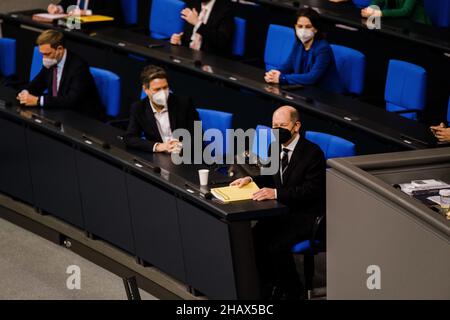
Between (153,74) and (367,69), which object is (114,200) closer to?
(153,74)

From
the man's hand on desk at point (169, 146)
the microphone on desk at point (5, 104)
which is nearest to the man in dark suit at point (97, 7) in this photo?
the microphone on desk at point (5, 104)

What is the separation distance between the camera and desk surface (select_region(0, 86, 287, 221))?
17.0ft

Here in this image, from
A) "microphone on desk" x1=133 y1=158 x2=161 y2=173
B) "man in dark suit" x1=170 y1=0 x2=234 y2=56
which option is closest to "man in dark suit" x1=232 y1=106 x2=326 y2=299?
"microphone on desk" x1=133 y1=158 x2=161 y2=173

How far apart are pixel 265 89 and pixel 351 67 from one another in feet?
1.95

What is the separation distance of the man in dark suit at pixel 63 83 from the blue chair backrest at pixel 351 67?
5.25ft

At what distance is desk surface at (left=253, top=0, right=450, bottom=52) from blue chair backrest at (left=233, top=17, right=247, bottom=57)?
2.17 ft

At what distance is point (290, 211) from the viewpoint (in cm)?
551

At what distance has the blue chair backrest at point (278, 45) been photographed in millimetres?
7465

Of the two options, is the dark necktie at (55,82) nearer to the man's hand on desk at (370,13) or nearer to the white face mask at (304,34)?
the white face mask at (304,34)

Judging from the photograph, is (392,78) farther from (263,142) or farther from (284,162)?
(284,162)

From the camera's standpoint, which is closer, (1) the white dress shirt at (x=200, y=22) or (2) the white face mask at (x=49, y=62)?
(2) the white face mask at (x=49, y=62)

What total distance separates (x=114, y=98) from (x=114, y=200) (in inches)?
40.1

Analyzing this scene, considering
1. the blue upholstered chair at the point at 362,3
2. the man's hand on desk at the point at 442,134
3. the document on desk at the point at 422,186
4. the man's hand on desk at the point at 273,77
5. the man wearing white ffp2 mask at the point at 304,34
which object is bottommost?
the man's hand on desk at the point at 273,77
